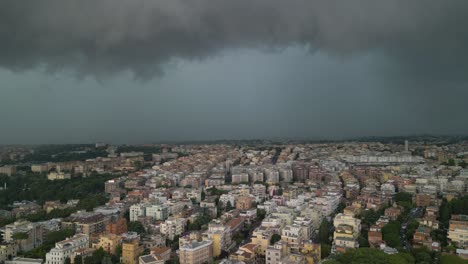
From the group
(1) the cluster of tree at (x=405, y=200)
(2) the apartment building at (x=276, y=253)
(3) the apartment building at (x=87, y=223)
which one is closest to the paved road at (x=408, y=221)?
(1) the cluster of tree at (x=405, y=200)

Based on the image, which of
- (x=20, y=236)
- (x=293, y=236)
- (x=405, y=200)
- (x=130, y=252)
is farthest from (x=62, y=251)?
(x=405, y=200)

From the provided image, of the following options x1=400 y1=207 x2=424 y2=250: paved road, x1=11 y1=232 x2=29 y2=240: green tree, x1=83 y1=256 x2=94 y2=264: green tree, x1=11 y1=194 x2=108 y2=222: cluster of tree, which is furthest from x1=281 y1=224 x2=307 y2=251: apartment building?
x1=11 y1=194 x2=108 y2=222: cluster of tree

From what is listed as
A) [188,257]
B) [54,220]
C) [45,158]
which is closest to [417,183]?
[188,257]

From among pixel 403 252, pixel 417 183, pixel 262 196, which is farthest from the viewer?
pixel 417 183

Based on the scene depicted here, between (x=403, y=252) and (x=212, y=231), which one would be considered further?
(x=212, y=231)

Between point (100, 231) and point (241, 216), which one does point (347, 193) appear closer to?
point (241, 216)

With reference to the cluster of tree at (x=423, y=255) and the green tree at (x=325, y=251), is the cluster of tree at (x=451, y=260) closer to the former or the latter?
the cluster of tree at (x=423, y=255)
